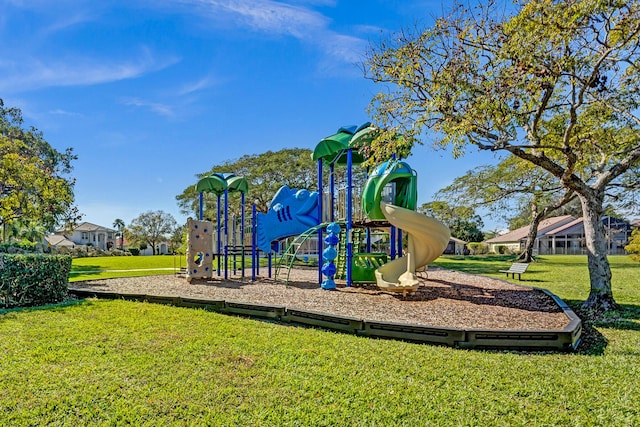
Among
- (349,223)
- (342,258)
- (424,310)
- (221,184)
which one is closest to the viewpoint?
(424,310)

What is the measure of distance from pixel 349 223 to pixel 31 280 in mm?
7709

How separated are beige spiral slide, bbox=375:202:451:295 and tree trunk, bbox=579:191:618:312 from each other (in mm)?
2937

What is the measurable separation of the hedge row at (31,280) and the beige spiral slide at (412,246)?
7.60 metres

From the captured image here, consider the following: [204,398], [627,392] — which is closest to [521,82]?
[627,392]

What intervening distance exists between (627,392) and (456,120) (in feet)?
17.9

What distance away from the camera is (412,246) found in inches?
380

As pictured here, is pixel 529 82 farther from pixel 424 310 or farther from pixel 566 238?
pixel 566 238

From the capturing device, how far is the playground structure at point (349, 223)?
9.60m

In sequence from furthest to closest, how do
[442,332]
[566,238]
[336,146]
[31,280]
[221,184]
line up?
[566,238]
[221,184]
[336,146]
[31,280]
[442,332]

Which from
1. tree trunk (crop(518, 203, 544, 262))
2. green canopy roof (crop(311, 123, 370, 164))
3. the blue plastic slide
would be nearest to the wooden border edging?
green canopy roof (crop(311, 123, 370, 164))

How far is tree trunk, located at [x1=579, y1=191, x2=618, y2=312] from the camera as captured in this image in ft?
27.0

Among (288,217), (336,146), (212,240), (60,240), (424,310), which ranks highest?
(336,146)

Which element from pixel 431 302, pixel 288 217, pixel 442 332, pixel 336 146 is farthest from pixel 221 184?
pixel 442 332

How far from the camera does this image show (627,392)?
13.2 ft
